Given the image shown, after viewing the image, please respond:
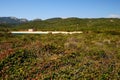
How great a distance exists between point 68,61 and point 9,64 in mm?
2579

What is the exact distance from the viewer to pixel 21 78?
8656 millimetres

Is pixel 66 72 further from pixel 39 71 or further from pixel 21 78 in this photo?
pixel 21 78

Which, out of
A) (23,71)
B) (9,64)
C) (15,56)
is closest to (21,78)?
A: (23,71)

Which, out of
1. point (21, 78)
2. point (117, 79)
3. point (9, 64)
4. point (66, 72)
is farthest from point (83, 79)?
point (9, 64)

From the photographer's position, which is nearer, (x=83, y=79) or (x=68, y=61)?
(x=83, y=79)

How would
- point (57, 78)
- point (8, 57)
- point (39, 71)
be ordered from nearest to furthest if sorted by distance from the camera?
1. point (57, 78)
2. point (39, 71)
3. point (8, 57)

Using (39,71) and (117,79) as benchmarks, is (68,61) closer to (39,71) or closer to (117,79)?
(39,71)

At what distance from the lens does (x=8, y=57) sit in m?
10.1

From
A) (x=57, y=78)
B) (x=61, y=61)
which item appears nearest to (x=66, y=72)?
(x=57, y=78)

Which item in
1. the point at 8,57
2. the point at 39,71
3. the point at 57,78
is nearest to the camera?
the point at 57,78

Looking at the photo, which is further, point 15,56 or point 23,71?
point 15,56

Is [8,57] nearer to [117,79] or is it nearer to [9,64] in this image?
[9,64]

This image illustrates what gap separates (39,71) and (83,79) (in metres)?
1.84

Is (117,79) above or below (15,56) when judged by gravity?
below
